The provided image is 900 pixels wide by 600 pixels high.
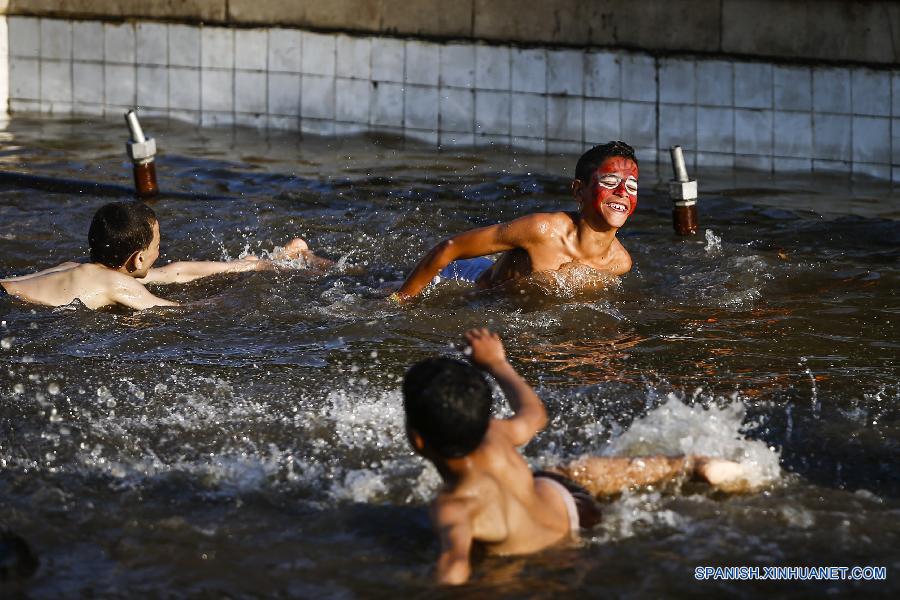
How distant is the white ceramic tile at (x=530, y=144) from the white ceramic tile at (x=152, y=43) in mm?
3844

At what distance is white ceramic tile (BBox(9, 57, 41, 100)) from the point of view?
12891 millimetres

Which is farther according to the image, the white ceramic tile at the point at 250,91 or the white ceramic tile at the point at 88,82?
the white ceramic tile at the point at 88,82

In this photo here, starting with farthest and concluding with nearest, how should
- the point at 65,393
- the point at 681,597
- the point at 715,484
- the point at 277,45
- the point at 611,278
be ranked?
1. the point at 277,45
2. the point at 611,278
3. the point at 65,393
4. the point at 715,484
5. the point at 681,597

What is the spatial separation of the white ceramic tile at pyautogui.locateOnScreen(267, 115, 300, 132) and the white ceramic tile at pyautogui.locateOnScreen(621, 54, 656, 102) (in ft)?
11.1

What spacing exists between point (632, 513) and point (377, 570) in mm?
964

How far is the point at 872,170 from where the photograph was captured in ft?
32.8

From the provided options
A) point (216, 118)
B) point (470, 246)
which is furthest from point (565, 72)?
point (470, 246)

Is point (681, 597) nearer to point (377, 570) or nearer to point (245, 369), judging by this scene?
point (377, 570)

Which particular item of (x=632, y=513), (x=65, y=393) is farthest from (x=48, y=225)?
(x=632, y=513)

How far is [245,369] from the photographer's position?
19.0 feet

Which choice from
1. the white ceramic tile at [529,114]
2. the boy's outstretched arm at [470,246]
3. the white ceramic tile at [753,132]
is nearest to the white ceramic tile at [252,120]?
the white ceramic tile at [529,114]

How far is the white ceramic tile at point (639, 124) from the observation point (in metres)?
10.7

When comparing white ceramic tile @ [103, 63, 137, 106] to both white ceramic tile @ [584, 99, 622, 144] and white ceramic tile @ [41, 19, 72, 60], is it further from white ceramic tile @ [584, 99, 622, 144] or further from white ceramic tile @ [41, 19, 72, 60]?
white ceramic tile @ [584, 99, 622, 144]

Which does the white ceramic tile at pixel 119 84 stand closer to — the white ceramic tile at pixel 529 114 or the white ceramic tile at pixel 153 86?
the white ceramic tile at pixel 153 86
